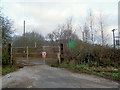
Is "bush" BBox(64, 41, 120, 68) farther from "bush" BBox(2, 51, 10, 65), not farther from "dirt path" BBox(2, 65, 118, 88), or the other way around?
"bush" BBox(2, 51, 10, 65)

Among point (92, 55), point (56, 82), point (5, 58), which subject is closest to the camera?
point (56, 82)

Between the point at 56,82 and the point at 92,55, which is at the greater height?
the point at 92,55

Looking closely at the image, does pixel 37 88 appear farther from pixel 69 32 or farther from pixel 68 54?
pixel 69 32

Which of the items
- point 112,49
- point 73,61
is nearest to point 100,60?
point 112,49

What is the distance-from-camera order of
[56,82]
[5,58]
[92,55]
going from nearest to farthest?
[56,82], [5,58], [92,55]

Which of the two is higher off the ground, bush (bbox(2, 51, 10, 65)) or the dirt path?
bush (bbox(2, 51, 10, 65))

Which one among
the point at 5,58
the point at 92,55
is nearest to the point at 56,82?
the point at 92,55

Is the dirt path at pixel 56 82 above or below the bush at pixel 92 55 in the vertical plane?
below

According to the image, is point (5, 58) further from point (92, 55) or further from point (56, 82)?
point (92, 55)

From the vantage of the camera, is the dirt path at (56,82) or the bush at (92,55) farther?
the bush at (92,55)

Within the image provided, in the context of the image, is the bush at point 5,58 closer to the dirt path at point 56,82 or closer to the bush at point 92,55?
the dirt path at point 56,82

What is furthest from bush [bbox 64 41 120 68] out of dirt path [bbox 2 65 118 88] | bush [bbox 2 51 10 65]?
bush [bbox 2 51 10 65]

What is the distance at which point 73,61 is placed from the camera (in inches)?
313

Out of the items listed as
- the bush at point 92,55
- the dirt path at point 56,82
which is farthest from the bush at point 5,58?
the bush at point 92,55
